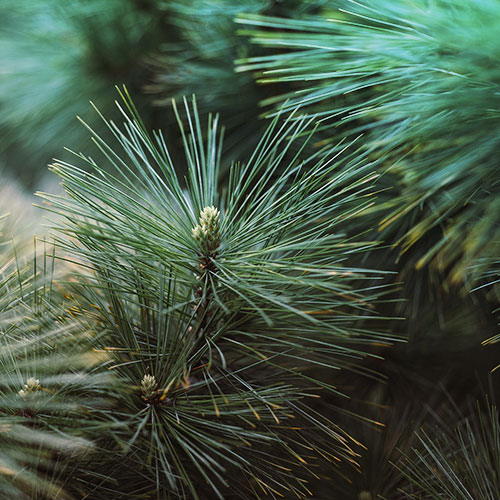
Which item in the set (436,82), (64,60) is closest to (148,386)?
(436,82)

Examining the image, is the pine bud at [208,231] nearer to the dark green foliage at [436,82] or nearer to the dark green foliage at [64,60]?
the dark green foliage at [436,82]

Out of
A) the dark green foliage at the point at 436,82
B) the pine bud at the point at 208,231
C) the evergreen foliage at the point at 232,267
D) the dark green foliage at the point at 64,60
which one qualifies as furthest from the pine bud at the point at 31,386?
the dark green foliage at the point at 64,60

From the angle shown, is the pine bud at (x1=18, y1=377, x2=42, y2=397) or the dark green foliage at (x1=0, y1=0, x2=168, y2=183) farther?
the dark green foliage at (x1=0, y1=0, x2=168, y2=183)

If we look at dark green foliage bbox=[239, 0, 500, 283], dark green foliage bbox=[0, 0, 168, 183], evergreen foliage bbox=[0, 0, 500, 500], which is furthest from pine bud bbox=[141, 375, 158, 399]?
dark green foliage bbox=[0, 0, 168, 183]

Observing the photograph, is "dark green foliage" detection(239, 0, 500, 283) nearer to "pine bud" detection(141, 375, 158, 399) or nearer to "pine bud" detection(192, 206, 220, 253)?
"pine bud" detection(192, 206, 220, 253)

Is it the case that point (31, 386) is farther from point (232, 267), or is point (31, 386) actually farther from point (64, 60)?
point (64, 60)
